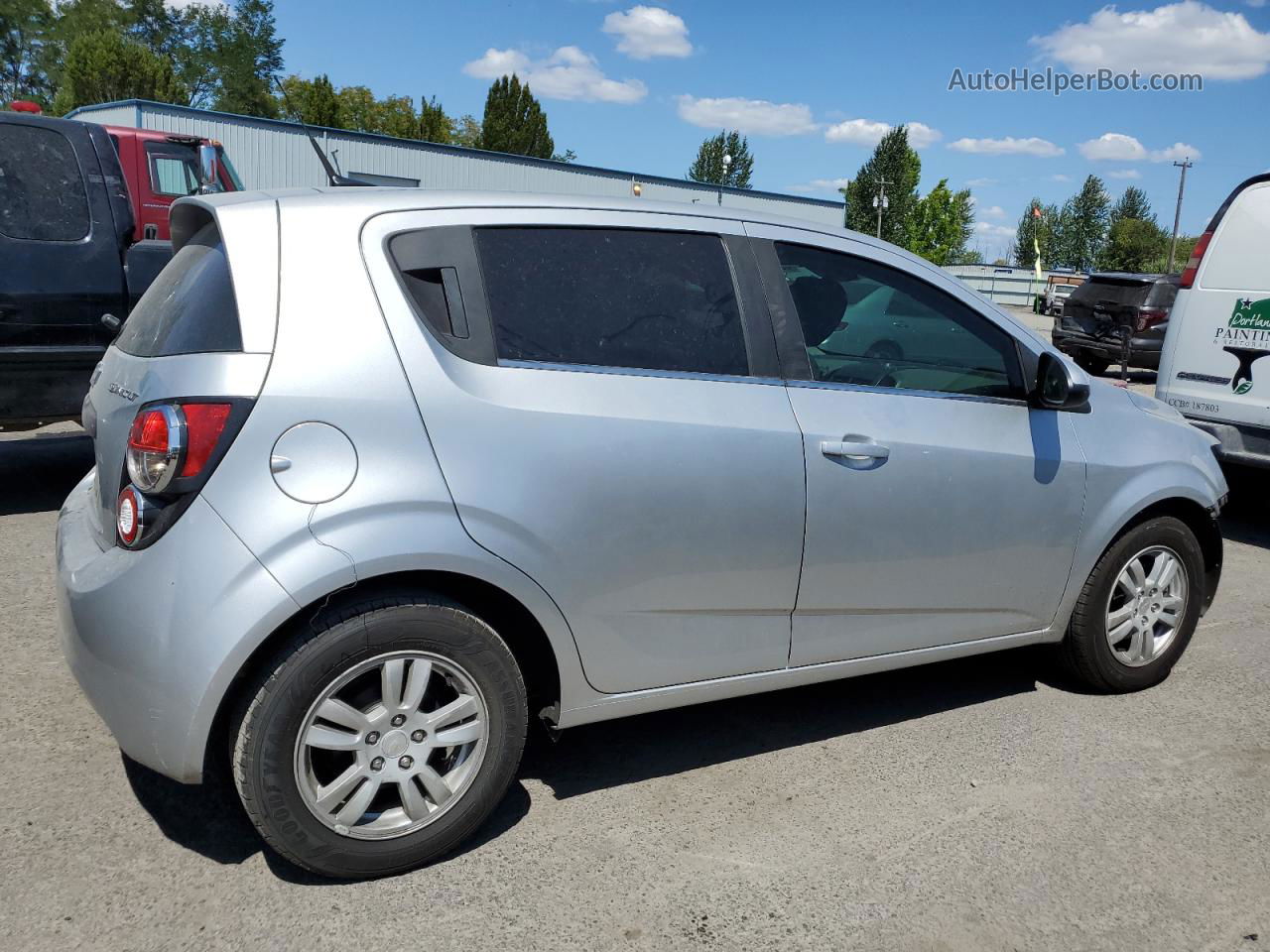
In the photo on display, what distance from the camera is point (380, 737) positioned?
2.60 m

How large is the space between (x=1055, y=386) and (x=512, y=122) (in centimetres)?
6375

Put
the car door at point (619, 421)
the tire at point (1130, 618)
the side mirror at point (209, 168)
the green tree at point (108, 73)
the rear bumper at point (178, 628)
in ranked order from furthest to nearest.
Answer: the green tree at point (108, 73), the side mirror at point (209, 168), the tire at point (1130, 618), the car door at point (619, 421), the rear bumper at point (178, 628)

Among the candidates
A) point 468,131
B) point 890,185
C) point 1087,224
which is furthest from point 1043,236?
point 468,131

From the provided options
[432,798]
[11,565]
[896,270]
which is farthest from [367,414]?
[11,565]

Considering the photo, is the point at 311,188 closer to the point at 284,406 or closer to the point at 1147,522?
the point at 284,406

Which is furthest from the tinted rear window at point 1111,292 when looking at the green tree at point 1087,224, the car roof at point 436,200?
the green tree at point 1087,224

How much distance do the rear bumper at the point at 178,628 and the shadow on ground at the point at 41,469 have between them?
4.25 m

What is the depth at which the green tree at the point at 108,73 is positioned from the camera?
4956cm

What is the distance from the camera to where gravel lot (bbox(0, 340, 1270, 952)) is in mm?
2557

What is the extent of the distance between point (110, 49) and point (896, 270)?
56042 millimetres

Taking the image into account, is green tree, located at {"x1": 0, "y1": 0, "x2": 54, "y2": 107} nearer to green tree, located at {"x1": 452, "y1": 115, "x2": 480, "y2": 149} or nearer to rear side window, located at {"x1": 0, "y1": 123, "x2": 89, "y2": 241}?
green tree, located at {"x1": 452, "y1": 115, "x2": 480, "y2": 149}

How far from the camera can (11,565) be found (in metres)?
5.12

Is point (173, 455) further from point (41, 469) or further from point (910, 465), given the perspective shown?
point (41, 469)

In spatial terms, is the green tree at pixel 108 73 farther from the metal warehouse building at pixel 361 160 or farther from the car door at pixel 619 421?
the car door at pixel 619 421
